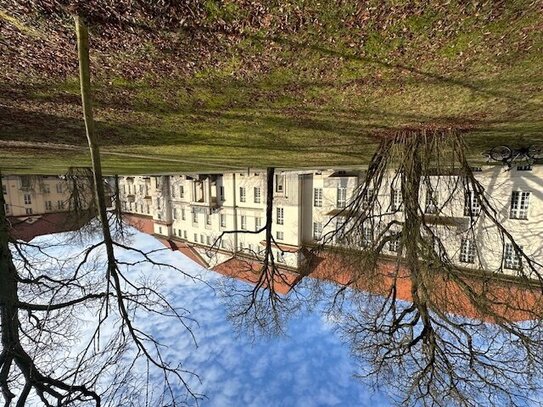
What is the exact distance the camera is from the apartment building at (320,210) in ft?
41.0

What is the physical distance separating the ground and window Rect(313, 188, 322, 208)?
17781mm

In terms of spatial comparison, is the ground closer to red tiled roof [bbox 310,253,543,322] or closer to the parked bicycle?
the parked bicycle

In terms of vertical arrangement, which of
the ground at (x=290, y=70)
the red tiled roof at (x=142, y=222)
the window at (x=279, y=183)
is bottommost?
the red tiled roof at (x=142, y=222)

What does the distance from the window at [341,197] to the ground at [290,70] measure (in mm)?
16101

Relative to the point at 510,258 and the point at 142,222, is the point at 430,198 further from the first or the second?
the point at 142,222

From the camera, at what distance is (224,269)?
75.5ft

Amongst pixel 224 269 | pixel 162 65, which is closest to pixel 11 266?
pixel 162 65

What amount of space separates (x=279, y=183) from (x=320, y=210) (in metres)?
4.10

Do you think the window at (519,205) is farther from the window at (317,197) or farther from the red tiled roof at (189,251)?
the red tiled roof at (189,251)

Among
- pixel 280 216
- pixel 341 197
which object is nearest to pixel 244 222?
pixel 280 216

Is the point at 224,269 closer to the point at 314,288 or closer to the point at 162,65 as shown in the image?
the point at 314,288

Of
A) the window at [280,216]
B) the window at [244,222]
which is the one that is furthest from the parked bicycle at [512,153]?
the window at [244,222]

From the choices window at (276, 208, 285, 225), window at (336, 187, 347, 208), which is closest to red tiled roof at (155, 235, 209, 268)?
window at (276, 208, 285, 225)

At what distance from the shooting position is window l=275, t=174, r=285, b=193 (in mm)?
24456
